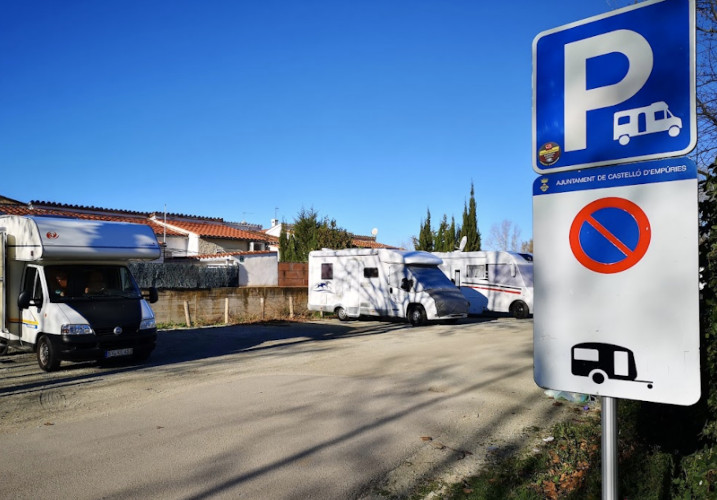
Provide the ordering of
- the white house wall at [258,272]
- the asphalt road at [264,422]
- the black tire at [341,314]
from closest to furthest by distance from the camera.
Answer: the asphalt road at [264,422] < the black tire at [341,314] < the white house wall at [258,272]

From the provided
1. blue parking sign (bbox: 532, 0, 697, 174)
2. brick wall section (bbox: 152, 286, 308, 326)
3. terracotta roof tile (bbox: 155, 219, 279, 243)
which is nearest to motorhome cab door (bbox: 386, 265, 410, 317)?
brick wall section (bbox: 152, 286, 308, 326)

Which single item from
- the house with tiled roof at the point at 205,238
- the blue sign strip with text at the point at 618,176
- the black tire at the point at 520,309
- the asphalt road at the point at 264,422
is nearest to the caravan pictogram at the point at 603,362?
the blue sign strip with text at the point at 618,176

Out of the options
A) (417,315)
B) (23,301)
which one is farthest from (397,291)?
(23,301)

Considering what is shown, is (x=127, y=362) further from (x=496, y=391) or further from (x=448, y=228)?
(x=448, y=228)

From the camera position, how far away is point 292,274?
92.2 ft

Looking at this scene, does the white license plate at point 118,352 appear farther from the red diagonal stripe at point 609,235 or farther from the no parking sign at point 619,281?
the red diagonal stripe at point 609,235

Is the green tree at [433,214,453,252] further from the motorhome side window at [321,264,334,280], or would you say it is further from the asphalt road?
the asphalt road

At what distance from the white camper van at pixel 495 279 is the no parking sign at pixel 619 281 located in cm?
2124

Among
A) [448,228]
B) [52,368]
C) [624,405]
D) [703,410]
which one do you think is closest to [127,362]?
[52,368]

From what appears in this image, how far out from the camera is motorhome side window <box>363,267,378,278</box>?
2114 centimetres

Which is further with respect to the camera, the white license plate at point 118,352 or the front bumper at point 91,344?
the white license plate at point 118,352

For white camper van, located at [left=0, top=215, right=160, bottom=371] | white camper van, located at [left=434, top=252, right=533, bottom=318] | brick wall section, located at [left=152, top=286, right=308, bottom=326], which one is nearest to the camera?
white camper van, located at [left=0, top=215, right=160, bottom=371]

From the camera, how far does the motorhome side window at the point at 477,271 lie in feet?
79.2

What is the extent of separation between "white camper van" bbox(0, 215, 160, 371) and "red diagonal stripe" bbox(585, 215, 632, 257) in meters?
10.4
